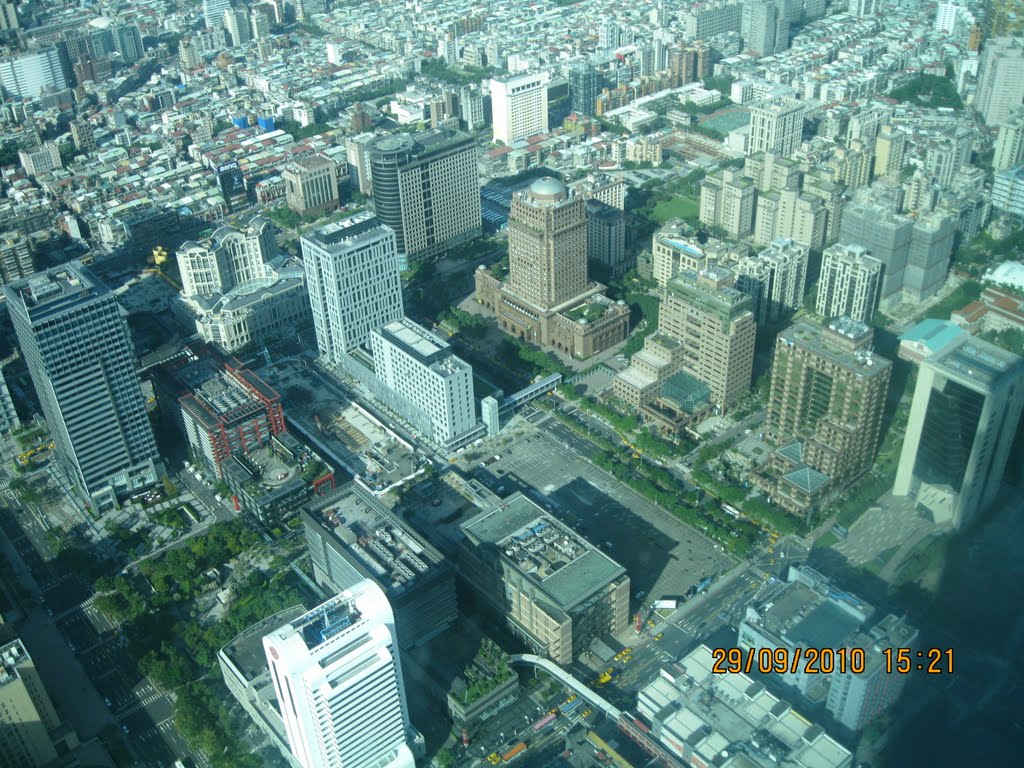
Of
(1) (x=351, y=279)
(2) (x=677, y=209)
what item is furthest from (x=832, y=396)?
(2) (x=677, y=209)

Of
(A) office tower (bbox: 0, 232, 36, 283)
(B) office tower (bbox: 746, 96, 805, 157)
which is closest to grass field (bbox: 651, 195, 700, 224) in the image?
(B) office tower (bbox: 746, 96, 805, 157)

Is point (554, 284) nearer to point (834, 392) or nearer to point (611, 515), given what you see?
point (611, 515)

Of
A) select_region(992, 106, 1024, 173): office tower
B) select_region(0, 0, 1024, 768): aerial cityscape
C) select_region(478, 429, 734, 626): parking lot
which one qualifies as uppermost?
select_region(992, 106, 1024, 173): office tower

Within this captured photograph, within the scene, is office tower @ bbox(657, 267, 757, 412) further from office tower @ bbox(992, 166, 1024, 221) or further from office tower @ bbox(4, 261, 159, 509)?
office tower @ bbox(4, 261, 159, 509)

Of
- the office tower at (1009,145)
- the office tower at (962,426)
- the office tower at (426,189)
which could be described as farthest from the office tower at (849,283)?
the office tower at (426,189)

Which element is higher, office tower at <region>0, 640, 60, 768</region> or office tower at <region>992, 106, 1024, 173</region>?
office tower at <region>992, 106, 1024, 173</region>

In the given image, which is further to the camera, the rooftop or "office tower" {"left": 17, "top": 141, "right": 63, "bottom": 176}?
"office tower" {"left": 17, "top": 141, "right": 63, "bottom": 176}
